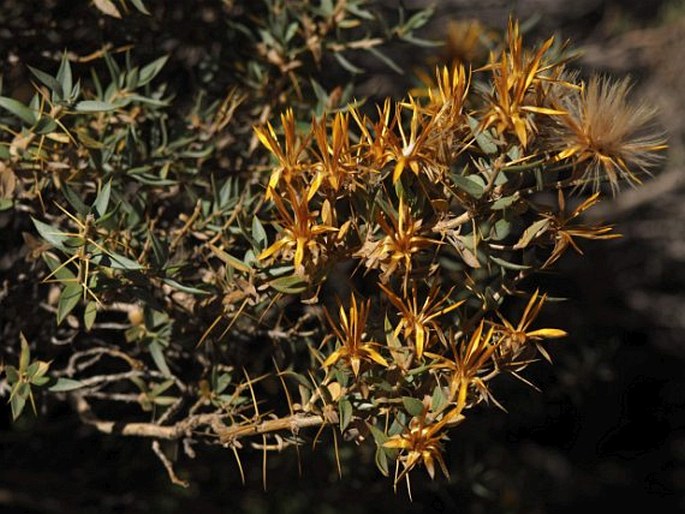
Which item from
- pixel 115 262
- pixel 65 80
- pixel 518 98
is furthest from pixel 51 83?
pixel 518 98

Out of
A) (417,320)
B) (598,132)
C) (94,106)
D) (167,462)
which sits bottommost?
(167,462)

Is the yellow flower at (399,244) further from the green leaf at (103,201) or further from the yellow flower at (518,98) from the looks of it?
the green leaf at (103,201)

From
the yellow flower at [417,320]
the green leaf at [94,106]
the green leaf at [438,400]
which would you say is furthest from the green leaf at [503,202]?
the green leaf at [94,106]

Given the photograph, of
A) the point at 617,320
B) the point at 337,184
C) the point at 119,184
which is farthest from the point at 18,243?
the point at 617,320

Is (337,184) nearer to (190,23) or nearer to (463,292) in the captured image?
(463,292)

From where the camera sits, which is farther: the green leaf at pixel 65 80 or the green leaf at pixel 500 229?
the green leaf at pixel 65 80

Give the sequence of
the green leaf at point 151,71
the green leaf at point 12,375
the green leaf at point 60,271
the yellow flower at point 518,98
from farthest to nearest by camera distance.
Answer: the green leaf at point 151,71
the green leaf at point 12,375
the green leaf at point 60,271
the yellow flower at point 518,98

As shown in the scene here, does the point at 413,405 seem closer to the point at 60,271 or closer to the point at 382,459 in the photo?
the point at 382,459

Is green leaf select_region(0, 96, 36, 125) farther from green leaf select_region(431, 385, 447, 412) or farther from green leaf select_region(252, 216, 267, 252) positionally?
green leaf select_region(431, 385, 447, 412)
